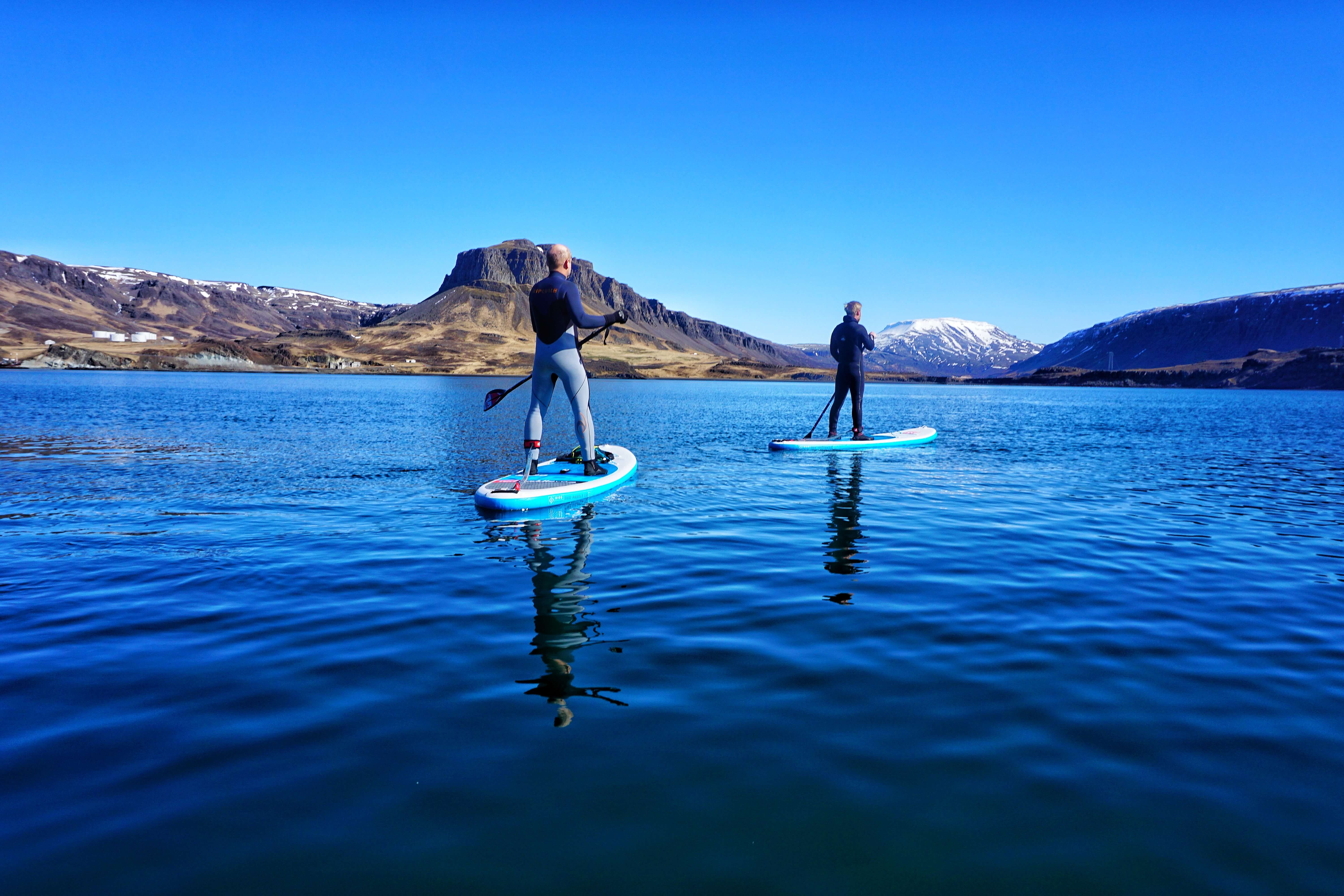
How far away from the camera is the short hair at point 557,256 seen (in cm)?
1330

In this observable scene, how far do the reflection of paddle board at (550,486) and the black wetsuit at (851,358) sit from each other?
34.1ft

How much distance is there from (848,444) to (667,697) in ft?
67.9

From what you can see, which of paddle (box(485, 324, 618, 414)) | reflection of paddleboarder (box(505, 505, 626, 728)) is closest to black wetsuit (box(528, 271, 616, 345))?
paddle (box(485, 324, 618, 414))

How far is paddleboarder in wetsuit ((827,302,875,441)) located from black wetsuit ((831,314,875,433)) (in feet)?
0.04

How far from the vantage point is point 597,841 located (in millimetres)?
3934

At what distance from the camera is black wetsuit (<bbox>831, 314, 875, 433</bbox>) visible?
24.7 meters

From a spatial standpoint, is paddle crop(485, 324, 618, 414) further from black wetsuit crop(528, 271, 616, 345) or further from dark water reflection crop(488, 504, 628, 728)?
dark water reflection crop(488, 504, 628, 728)

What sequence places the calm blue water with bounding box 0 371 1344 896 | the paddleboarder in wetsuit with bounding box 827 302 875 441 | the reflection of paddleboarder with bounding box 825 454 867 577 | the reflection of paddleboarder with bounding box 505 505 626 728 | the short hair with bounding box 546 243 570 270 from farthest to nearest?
the paddleboarder in wetsuit with bounding box 827 302 875 441 < the short hair with bounding box 546 243 570 270 < the reflection of paddleboarder with bounding box 825 454 867 577 < the reflection of paddleboarder with bounding box 505 505 626 728 < the calm blue water with bounding box 0 371 1344 896

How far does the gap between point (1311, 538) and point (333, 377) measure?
6968 inches

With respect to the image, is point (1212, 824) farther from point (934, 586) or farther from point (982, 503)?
point (982, 503)

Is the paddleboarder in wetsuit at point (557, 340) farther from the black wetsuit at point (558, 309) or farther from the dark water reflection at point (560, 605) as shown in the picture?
the dark water reflection at point (560, 605)

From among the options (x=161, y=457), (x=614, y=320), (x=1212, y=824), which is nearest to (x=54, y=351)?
(x=161, y=457)

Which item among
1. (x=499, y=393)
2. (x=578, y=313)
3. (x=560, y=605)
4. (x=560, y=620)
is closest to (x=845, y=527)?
(x=578, y=313)

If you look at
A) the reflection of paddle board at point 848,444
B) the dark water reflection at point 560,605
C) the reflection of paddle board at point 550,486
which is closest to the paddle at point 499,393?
the reflection of paddle board at point 550,486
